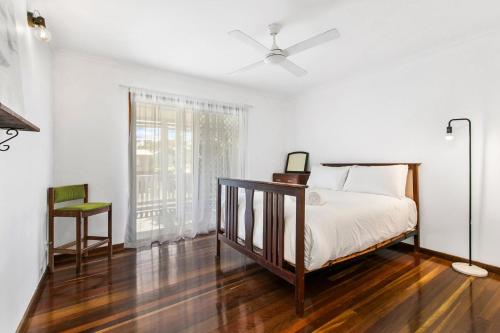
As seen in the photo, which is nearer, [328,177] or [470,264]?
[470,264]

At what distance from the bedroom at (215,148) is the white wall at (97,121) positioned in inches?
0.6

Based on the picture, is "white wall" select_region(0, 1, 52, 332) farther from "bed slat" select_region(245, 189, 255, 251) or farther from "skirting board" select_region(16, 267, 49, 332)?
"bed slat" select_region(245, 189, 255, 251)

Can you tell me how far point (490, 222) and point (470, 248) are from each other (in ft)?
1.07

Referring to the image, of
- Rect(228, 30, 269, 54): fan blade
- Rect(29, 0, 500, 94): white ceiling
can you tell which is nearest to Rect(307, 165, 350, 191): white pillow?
Rect(29, 0, 500, 94): white ceiling

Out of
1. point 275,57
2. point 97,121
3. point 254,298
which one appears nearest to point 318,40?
point 275,57

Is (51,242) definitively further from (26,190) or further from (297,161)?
(297,161)

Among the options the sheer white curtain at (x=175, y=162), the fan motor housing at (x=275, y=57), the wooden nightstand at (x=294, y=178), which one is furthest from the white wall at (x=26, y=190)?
the wooden nightstand at (x=294, y=178)

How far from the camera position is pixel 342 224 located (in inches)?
79.7

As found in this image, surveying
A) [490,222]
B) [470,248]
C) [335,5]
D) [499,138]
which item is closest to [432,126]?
[499,138]

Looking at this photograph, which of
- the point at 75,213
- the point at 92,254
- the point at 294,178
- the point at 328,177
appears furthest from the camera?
the point at 294,178

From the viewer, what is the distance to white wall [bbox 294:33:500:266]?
246cm

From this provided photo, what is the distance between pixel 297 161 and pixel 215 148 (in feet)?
5.24

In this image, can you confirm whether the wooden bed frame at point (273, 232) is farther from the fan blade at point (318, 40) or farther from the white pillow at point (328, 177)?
the fan blade at point (318, 40)

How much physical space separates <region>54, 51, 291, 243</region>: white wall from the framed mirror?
2194mm
